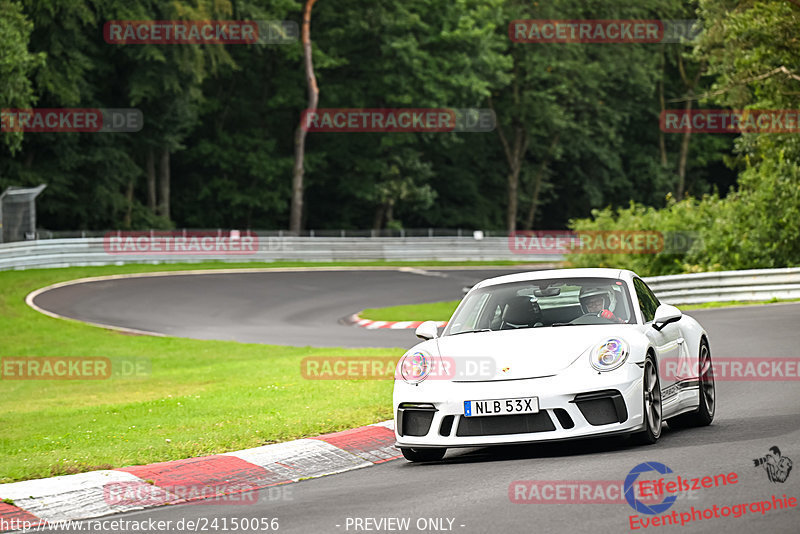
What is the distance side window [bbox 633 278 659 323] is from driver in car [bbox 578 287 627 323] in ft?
0.81

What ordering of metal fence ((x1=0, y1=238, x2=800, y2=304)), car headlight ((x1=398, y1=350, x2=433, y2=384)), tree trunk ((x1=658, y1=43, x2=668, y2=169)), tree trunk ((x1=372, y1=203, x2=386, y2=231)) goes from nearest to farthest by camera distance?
car headlight ((x1=398, y1=350, x2=433, y2=384)) < metal fence ((x1=0, y1=238, x2=800, y2=304)) < tree trunk ((x1=372, y1=203, x2=386, y2=231)) < tree trunk ((x1=658, y1=43, x2=668, y2=169))

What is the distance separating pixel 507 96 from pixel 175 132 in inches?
905

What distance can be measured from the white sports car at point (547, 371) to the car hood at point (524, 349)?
0.01 m

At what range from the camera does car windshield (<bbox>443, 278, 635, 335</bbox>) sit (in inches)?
372

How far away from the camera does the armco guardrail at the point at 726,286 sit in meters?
25.3

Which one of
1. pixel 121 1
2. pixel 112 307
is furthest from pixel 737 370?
pixel 121 1

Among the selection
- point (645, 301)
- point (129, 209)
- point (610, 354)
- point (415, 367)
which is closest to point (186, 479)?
point (415, 367)

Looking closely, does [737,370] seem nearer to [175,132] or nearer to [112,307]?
[112,307]

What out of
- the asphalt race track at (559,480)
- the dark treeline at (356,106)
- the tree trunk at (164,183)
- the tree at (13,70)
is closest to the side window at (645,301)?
the asphalt race track at (559,480)

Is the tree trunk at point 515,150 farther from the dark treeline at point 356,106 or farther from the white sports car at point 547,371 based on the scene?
the white sports car at point 547,371

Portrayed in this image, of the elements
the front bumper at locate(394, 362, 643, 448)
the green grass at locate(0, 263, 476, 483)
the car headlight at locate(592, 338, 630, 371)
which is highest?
the car headlight at locate(592, 338, 630, 371)

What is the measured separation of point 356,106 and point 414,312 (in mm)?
32192

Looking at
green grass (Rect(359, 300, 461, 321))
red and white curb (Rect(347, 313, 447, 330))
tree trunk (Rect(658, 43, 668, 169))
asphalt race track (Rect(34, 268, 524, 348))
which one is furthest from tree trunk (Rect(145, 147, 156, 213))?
tree trunk (Rect(658, 43, 668, 169))

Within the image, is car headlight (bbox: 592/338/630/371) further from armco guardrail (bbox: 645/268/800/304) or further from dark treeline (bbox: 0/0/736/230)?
dark treeline (bbox: 0/0/736/230)
